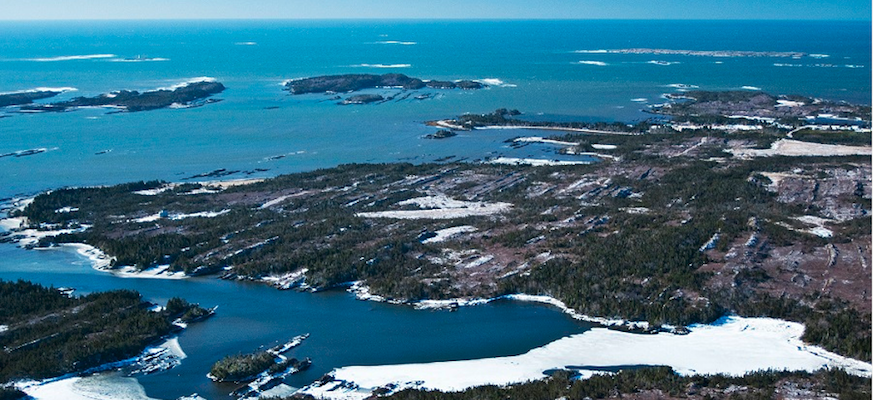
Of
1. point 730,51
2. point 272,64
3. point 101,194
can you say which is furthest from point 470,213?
point 730,51

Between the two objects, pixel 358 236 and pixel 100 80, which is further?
pixel 100 80

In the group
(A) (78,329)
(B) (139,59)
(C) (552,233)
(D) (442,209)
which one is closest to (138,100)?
(D) (442,209)

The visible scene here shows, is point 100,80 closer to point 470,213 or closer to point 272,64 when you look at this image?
point 272,64

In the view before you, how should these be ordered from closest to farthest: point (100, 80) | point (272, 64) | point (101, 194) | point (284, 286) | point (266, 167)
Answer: point (284, 286)
point (101, 194)
point (266, 167)
point (100, 80)
point (272, 64)

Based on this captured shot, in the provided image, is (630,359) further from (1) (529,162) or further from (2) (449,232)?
(1) (529,162)

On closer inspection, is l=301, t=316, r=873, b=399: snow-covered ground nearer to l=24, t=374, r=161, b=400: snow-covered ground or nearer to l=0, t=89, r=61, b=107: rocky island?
l=24, t=374, r=161, b=400: snow-covered ground

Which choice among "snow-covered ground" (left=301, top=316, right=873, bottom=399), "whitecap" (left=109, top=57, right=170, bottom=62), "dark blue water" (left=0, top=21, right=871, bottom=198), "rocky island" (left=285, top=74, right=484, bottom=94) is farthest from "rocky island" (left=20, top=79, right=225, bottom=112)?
"snow-covered ground" (left=301, top=316, right=873, bottom=399)
